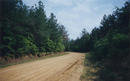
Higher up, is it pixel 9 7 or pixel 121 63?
pixel 9 7

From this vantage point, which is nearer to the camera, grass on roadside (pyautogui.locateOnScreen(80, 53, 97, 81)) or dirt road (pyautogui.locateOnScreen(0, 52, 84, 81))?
dirt road (pyautogui.locateOnScreen(0, 52, 84, 81))

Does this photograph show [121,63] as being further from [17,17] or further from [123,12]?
[17,17]

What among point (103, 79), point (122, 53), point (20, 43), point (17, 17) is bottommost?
point (103, 79)

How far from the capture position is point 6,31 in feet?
33.0

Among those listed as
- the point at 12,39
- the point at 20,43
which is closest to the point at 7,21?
the point at 12,39

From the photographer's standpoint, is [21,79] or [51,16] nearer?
[21,79]

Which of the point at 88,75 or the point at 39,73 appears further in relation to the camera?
the point at 39,73

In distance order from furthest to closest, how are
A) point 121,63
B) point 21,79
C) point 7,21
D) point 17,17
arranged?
point 17,17 → point 7,21 → point 121,63 → point 21,79

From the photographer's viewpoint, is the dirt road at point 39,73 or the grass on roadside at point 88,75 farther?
the grass on roadside at point 88,75

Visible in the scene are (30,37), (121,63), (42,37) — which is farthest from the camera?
(42,37)

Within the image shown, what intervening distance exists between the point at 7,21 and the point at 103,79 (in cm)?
1227

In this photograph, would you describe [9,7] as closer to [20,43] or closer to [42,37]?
[20,43]

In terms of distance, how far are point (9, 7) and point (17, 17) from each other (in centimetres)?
164

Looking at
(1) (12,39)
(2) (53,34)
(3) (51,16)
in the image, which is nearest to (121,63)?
(1) (12,39)
